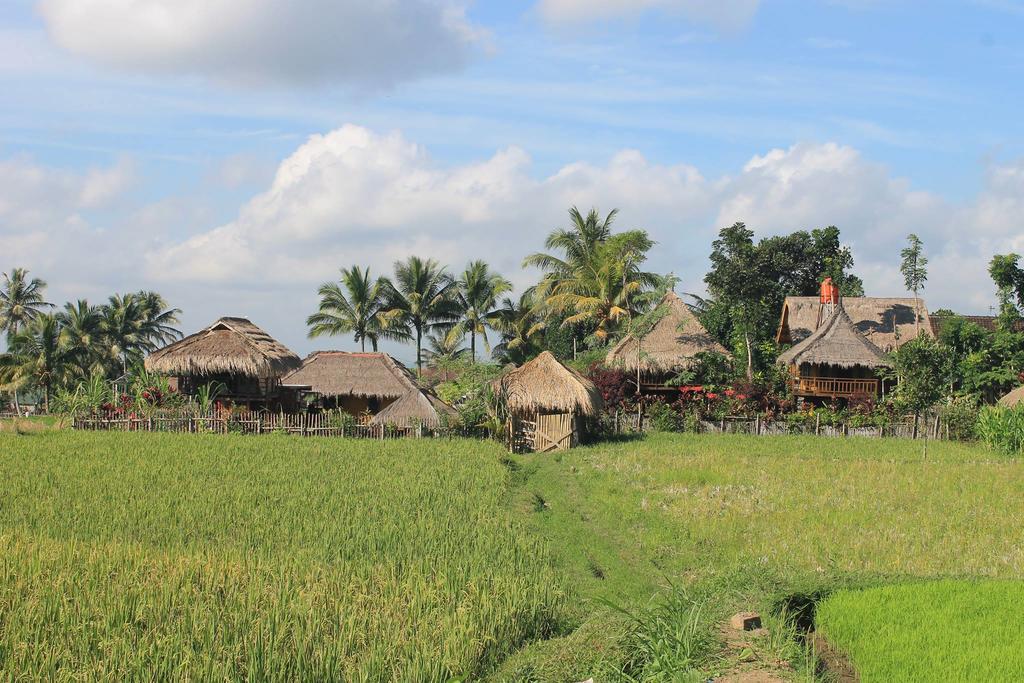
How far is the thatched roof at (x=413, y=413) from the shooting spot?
74.1 feet

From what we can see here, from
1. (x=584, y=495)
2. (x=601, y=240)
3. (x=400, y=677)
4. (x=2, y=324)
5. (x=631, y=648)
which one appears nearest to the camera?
(x=400, y=677)

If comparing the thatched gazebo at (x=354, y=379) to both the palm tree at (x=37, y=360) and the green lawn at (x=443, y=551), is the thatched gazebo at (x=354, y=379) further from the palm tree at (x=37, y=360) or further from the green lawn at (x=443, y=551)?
the palm tree at (x=37, y=360)

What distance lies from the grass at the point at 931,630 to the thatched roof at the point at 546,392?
13442mm

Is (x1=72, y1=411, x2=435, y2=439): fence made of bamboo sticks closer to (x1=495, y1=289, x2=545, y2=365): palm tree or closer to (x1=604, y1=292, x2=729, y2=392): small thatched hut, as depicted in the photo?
(x1=604, y1=292, x2=729, y2=392): small thatched hut

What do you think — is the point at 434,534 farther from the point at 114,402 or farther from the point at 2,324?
the point at 2,324

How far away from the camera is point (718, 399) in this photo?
27.0 m

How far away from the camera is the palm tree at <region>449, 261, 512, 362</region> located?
35188 mm

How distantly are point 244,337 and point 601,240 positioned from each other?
12919mm

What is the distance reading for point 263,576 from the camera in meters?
8.48

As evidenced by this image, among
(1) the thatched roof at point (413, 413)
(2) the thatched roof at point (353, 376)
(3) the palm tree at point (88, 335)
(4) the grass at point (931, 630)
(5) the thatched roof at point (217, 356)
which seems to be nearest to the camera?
(4) the grass at point (931, 630)

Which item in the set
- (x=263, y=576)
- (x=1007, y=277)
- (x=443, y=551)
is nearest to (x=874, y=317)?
(x=1007, y=277)

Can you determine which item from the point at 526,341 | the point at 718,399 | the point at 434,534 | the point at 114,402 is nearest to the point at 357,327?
the point at 526,341

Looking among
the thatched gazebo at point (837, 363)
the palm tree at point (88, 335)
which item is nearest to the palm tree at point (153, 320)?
the palm tree at point (88, 335)

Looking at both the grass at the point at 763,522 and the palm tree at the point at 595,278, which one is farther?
the palm tree at the point at 595,278
